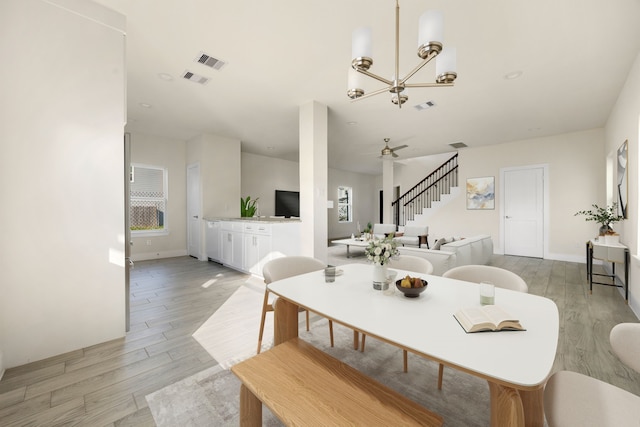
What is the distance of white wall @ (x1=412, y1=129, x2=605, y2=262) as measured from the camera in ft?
18.2

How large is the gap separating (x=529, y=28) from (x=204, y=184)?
564cm

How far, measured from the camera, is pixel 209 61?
2.99 meters

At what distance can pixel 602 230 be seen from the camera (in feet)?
12.8

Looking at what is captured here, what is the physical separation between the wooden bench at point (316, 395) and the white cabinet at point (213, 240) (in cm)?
433

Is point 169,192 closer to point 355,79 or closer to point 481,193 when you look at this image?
point 355,79

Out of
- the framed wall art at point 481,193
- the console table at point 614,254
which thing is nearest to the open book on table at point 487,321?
the console table at point 614,254

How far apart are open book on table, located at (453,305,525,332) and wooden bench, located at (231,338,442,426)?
349 mm

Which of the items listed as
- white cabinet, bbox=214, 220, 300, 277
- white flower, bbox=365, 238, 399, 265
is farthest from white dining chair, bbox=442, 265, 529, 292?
white cabinet, bbox=214, 220, 300, 277

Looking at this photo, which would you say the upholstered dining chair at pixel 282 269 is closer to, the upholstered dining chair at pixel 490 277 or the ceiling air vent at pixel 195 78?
the upholstered dining chair at pixel 490 277

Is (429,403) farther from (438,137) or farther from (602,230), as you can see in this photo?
(438,137)

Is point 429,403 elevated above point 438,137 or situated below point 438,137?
below

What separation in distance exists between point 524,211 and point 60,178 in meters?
8.13

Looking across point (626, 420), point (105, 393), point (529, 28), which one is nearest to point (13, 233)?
point (105, 393)

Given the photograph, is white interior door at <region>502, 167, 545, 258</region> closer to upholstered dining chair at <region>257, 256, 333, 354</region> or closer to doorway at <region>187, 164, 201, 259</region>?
upholstered dining chair at <region>257, 256, 333, 354</region>
